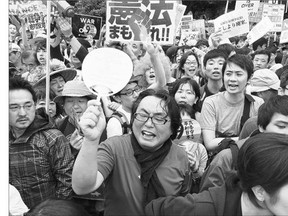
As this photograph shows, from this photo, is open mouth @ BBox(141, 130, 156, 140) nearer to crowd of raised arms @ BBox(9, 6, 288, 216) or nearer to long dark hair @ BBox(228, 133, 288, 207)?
crowd of raised arms @ BBox(9, 6, 288, 216)

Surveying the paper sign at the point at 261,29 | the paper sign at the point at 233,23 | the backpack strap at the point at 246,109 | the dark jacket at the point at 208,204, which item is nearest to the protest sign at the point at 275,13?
the paper sign at the point at 261,29

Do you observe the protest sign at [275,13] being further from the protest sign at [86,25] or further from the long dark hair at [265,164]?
the long dark hair at [265,164]

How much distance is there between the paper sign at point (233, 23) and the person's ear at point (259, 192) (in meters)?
5.15

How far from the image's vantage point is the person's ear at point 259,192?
1612 millimetres

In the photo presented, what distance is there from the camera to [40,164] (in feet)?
8.02

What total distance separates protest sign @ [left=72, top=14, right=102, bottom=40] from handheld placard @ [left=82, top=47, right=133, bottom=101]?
442 centimetres

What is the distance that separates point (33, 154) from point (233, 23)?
16.5 feet

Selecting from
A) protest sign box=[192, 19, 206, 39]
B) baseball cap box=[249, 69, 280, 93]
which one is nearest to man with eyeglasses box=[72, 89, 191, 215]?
baseball cap box=[249, 69, 280, 93]

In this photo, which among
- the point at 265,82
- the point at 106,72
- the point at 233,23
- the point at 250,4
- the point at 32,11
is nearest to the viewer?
the point at 106,72

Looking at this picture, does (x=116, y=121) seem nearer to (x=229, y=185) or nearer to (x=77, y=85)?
(x=77, y=85)

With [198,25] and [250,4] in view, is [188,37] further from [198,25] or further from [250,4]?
[250,4]

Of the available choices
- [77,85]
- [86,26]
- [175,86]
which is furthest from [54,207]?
[86,26]

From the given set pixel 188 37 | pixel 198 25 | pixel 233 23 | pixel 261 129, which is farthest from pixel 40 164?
pixel 198 25

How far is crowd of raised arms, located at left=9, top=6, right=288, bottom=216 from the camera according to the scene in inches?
65.0
